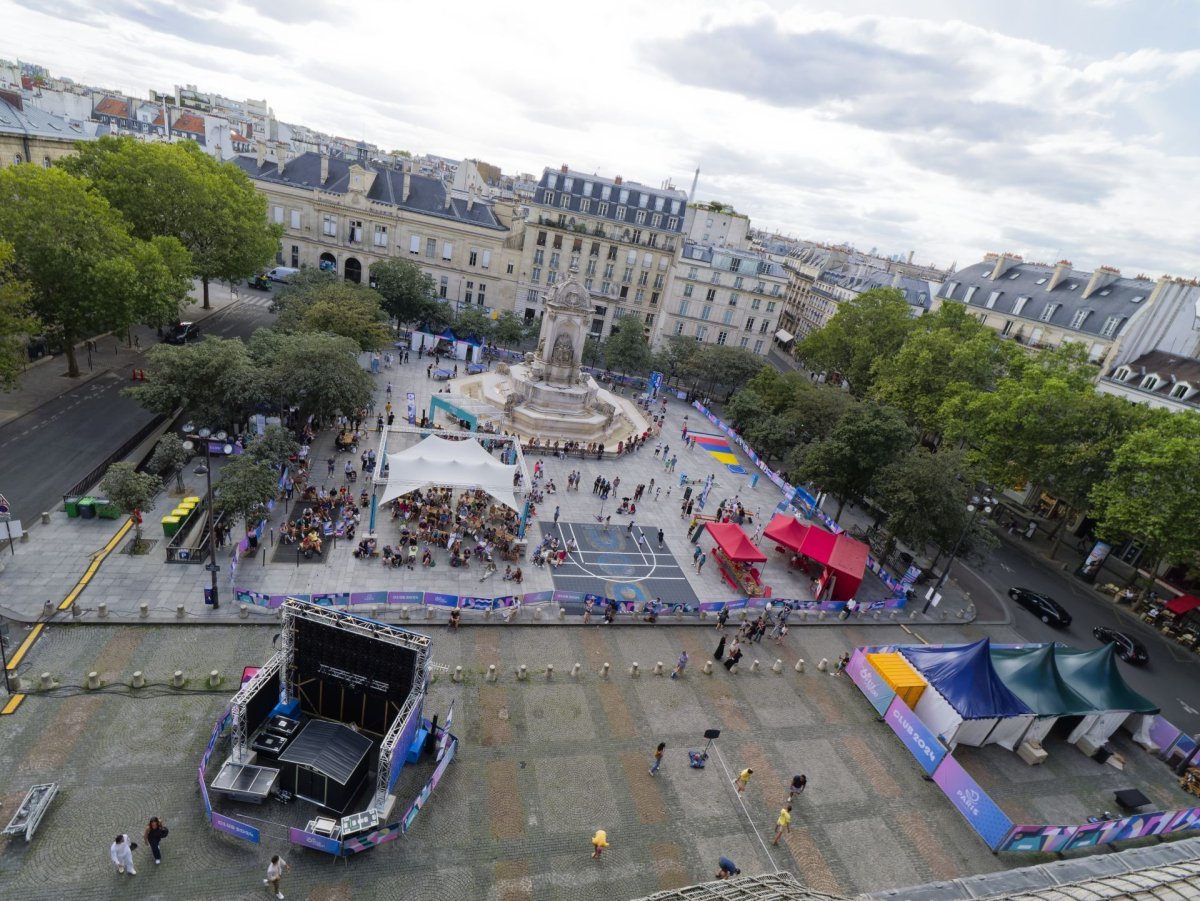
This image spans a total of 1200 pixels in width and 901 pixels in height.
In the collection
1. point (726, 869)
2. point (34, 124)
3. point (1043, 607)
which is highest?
point (34, 124)

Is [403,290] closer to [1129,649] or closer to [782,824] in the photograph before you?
[782,824]

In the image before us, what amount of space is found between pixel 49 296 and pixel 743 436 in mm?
43932

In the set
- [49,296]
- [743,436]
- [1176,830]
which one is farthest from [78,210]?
[1176,830]

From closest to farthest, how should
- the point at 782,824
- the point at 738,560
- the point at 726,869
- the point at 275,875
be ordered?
the point at 275,875 → the point at 726,869 → the point at 782,824 → the point at 738,560

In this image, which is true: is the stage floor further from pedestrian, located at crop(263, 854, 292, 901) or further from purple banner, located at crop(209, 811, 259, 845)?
pedestrian, located at crop(263, 854, 292, 901)

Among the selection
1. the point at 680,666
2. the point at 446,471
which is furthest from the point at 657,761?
the point at 446,471

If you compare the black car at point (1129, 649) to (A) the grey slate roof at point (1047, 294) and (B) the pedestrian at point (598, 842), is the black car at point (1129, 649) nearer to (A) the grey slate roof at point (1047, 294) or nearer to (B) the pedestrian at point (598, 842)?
(B) the pedestrian at point (598, 842)

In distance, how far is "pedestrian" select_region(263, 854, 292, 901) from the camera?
13.5 metres

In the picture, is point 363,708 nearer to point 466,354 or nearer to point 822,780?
point 822,780

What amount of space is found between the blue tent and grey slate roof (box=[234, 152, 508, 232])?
2320 inches

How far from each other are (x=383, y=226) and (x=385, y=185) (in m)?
4.78

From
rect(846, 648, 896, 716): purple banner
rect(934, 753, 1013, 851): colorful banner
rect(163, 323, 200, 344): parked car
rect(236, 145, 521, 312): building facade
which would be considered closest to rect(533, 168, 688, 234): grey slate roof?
rect(236, 145, 521, 312): building facade

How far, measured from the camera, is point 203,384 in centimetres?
3092

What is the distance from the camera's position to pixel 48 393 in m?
35.6
